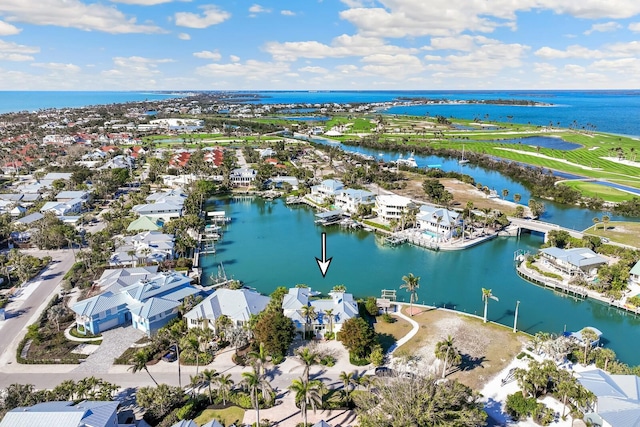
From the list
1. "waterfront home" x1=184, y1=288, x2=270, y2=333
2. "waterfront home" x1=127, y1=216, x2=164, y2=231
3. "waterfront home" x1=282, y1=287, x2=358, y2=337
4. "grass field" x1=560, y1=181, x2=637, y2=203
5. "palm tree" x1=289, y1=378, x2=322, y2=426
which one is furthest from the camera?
"grass field" x1=560, y1=181, x2=637, y2=203

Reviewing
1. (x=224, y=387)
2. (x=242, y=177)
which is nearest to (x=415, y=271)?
(x=224, y=387)

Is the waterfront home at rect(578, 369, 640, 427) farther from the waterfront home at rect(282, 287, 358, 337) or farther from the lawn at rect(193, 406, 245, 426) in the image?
the lawn at rect(193, 406, 245, 426)

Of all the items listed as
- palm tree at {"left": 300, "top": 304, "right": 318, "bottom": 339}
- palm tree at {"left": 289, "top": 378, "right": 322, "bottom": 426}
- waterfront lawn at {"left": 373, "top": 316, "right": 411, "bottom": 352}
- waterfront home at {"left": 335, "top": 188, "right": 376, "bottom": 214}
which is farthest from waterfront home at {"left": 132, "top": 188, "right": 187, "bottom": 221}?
palm tree at {"left": 289, "top": 378, "right": 322, "bottom": 426}

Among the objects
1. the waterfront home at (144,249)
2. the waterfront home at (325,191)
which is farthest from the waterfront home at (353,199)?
the waterfront home at (144,249)

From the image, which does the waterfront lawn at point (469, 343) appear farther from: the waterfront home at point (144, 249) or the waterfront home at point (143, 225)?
the waterfront home at point (143, 225)

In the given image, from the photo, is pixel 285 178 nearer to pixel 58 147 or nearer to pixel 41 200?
pixel 41 200

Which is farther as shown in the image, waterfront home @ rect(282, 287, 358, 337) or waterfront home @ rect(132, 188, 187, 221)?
waterfront home @ rect(132, 188, 187, 221)
